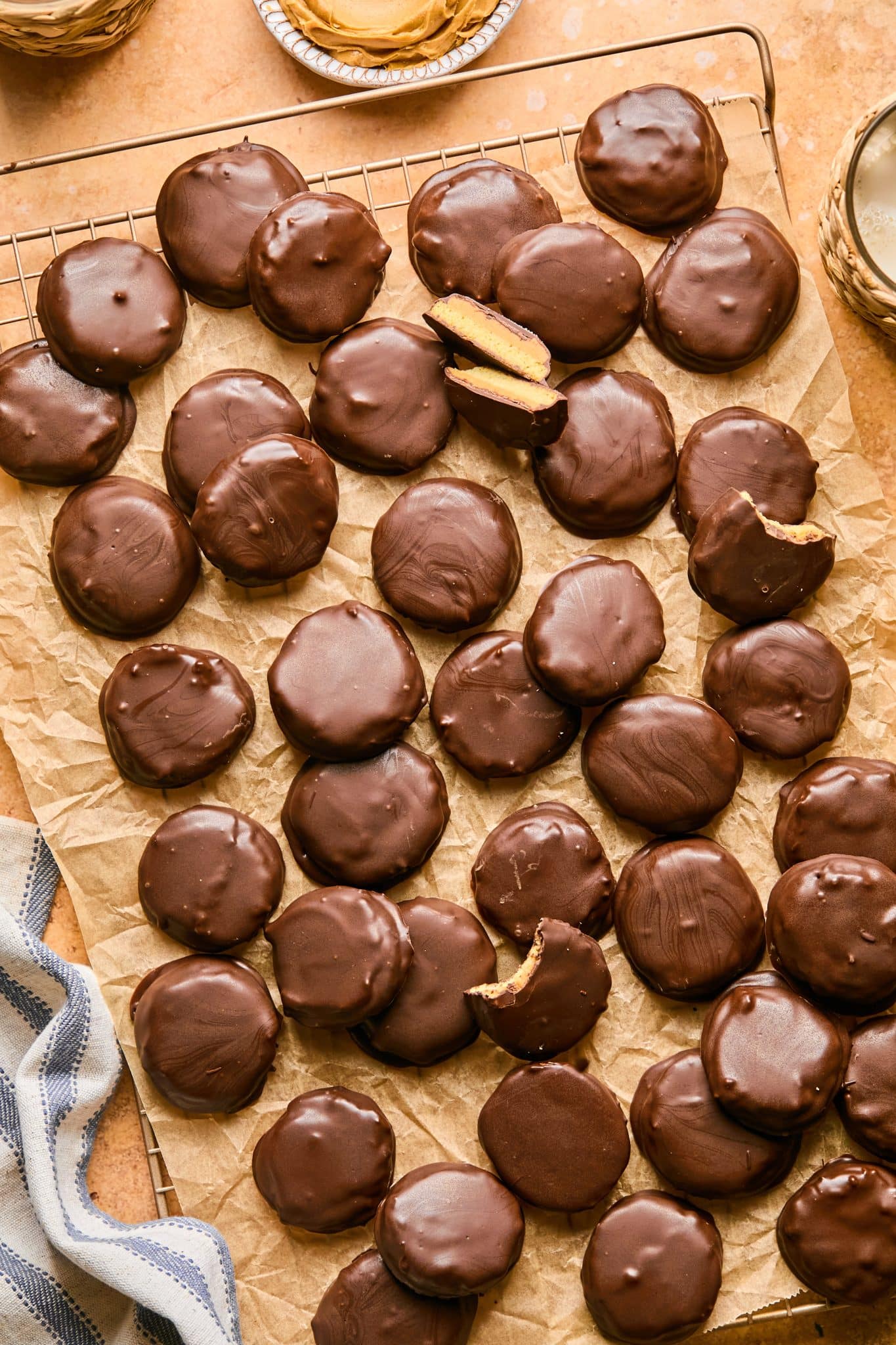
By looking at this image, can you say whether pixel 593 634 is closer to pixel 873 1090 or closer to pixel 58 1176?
pixel 873 1090

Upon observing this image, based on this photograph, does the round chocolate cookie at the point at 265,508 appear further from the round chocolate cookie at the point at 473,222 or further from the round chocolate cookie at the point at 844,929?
the round chocolate cookie at the point at 844,929

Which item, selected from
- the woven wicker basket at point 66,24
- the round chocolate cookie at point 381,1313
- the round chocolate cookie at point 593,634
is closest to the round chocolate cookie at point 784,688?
the round chocolate cookie at point 593,634

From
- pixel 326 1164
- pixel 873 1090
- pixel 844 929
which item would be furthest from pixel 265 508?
pixel 873 1090

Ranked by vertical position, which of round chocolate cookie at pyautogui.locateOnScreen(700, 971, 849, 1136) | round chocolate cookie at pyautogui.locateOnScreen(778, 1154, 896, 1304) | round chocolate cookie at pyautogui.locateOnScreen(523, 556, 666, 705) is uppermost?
round chocolate cookie at pyautogui.locateOnScreen(523, 556, 666, 705)

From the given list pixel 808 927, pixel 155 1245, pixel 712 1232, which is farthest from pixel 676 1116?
pixel 155 1245

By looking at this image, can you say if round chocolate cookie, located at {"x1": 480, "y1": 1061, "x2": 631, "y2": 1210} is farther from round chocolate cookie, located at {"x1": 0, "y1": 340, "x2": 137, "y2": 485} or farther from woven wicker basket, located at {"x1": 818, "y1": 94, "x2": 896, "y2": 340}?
woven wicker basket, located at {"x1": 818, "y1": 94, "x2": 896, "y2": 340}

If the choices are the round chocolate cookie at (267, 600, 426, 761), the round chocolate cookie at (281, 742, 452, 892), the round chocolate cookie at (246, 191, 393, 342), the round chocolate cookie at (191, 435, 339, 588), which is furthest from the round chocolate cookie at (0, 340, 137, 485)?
the round chocolate cookie at (281, 742, 452, 892)
